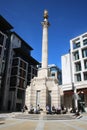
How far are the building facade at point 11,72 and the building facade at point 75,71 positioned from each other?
20632 mm

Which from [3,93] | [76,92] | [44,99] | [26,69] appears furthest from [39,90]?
[26,69]

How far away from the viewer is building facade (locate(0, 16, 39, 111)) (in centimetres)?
5797

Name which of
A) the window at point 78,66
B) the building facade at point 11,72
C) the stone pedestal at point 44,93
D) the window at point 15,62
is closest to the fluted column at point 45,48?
the stone pedestal at point 44,93

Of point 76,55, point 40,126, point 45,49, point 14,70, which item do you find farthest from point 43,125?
point 14,70

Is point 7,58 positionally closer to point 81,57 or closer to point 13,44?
point 13,44

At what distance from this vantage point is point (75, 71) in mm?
52125

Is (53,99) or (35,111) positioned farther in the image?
(53,99)

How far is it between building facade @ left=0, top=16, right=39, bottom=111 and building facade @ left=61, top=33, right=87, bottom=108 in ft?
67.7

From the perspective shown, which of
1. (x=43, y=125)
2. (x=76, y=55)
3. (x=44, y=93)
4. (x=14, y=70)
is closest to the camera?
(x=43, y=125)

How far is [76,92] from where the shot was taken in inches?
1853

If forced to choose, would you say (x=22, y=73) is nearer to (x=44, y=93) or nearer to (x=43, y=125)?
(x=44, y=93)

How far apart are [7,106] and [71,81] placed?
27.7m

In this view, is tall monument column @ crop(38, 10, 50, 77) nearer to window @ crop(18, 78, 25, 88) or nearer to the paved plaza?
the paved plaza

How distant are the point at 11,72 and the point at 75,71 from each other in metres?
28.3
